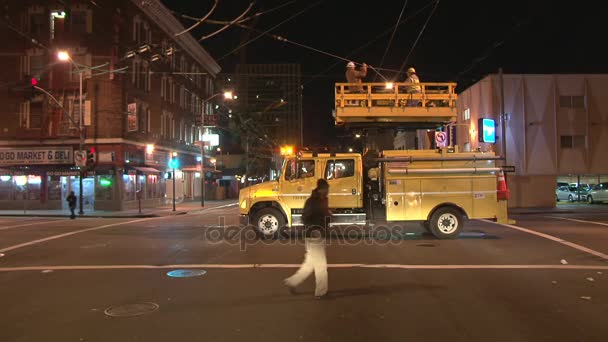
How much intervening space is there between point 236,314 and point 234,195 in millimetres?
51857

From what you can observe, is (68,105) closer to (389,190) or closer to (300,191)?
(300,191)

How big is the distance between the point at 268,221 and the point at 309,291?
6.78 meters

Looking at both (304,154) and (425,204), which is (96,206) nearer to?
(304,154)

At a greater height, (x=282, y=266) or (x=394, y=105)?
(x=394, y=105)

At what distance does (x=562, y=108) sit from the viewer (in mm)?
29906

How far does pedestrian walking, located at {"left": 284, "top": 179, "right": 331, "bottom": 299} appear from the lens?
24.5 feet

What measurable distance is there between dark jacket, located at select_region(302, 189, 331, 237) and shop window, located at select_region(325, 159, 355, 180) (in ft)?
22.4

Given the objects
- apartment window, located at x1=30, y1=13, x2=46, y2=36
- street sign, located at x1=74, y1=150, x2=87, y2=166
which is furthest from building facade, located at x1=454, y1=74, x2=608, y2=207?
apartment window, located at x1=30, y1=13, x2=46, y2=36

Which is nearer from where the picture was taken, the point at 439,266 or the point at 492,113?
the point at 439,266

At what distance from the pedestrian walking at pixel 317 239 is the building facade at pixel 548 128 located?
24.4 meters

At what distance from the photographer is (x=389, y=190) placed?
14312mm

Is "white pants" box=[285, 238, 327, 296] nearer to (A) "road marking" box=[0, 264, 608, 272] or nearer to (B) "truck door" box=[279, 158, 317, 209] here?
(A) "road marking" box=[0, 264, 608, 272]

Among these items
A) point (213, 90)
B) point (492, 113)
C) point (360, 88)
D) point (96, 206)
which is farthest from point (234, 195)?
point (360, 88)

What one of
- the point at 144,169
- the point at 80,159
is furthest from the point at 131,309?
the point at 144,169
